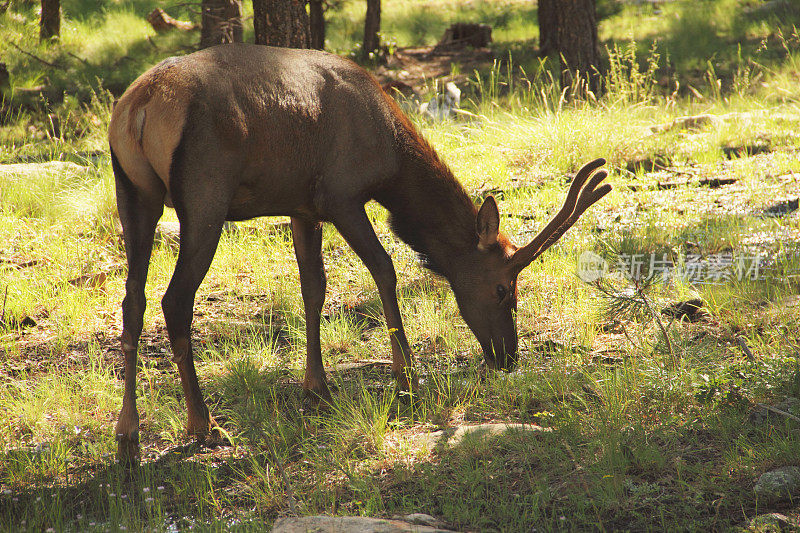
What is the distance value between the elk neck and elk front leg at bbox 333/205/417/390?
Result: 14.3 inches

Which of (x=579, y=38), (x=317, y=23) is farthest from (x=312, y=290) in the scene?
(x=317, y=23)

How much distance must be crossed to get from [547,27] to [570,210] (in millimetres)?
9652

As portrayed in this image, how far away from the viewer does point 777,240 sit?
600cm

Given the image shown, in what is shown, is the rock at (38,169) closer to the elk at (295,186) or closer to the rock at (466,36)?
the elk at (295,186)

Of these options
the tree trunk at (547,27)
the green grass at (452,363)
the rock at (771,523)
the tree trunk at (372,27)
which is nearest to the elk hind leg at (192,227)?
the green grass at (452,363)

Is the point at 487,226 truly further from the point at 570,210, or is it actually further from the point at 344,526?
the point at 344,526

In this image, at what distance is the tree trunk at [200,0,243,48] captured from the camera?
9.25 metres

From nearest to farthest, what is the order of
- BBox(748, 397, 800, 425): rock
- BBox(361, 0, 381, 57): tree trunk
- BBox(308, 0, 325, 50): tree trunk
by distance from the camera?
1. BBox(748, 397, 800, 425): rock
2. BBox(308, 0, 325, 50): tree trunk
3. BBox(361, 0, 381, 57): tree trunk

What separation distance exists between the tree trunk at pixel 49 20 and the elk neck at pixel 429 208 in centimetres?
1104

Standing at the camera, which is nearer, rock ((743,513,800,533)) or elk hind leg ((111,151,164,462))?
rock ((743,513,800,533))

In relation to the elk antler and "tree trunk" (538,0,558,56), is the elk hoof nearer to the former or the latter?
the elk antler

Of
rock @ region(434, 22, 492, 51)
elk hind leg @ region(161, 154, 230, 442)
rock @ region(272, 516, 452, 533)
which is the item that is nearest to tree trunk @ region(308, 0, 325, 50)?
rock @ region(434, 22, 492, 51)

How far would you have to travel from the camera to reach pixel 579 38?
33.3ft

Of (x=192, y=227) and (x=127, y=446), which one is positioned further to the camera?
(x=127, y=446)
